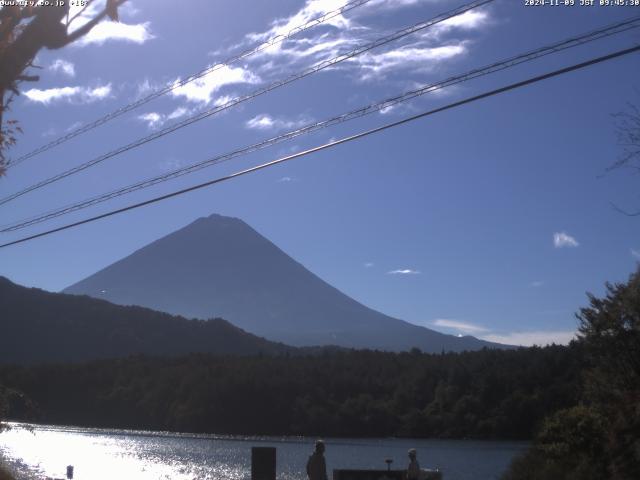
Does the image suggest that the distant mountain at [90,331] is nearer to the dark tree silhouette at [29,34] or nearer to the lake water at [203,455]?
the lake water at [203,455]

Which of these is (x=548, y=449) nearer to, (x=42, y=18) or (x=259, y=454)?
(x=259, y=454)

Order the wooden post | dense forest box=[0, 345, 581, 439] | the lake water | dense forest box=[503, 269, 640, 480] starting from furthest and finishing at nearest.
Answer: dense forest box=[0, 345, 581, 439]
the lake water
the wooden post
dense forest box=[503, 269, 640, 480]

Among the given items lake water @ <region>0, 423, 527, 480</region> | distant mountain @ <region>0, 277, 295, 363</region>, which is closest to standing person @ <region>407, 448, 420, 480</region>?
lake water @ <region>0, 423, 527, 480</region>

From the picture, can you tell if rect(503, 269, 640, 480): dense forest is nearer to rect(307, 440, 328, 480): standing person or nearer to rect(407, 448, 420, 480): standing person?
rect(407, 448, 420, 480): standing person

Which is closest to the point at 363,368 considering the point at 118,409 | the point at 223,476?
the point at 118,409

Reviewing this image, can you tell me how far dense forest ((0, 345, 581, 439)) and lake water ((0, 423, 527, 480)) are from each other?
2.59 m

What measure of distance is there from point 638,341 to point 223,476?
115 feet

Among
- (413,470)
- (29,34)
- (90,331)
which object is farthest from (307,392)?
(29,34)

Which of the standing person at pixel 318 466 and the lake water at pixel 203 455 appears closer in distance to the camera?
the standing person at pixel 318 466

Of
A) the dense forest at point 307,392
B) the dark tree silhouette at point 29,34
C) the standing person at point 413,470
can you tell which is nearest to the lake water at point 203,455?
the dense forest at point 307,392

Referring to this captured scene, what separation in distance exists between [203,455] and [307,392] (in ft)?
83.1

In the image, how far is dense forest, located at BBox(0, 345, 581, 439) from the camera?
235 feet

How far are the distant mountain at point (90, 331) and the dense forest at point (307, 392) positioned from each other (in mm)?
14131

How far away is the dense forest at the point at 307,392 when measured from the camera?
71.8m
